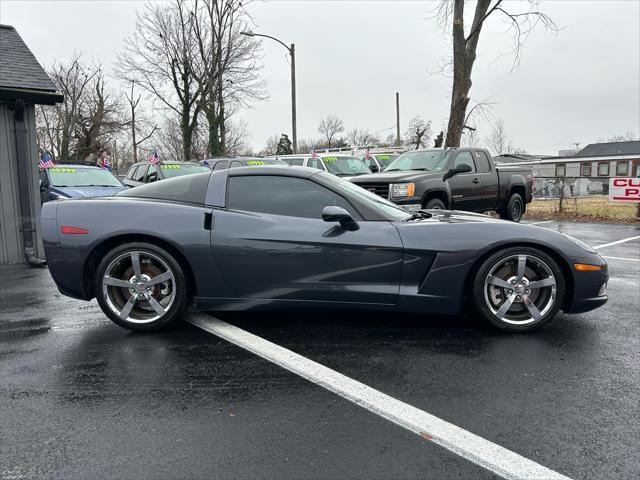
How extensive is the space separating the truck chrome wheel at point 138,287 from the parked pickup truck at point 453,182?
17.0ft

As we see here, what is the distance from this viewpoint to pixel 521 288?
13.3 feet

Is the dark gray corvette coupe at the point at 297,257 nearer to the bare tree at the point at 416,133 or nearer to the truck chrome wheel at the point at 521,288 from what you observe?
the truck chrome wheel at the point at 521,288

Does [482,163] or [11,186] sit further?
[482,163]

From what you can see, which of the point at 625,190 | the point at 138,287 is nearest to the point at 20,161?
the point at 138,287

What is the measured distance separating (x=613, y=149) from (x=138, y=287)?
65.0 metres

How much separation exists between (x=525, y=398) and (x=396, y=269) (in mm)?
1347

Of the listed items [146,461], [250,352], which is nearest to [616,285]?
[250,352]

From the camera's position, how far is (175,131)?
57344 millimetres

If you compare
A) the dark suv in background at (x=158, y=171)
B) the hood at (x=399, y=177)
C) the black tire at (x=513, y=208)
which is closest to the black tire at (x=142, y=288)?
the hood at (x=399, y=177)

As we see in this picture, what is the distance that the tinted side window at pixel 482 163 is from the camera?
36.8 feet

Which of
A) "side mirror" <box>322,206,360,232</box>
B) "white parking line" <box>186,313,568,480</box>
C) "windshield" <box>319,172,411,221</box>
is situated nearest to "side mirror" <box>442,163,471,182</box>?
"windshield" <box>319,172,411,221</box>

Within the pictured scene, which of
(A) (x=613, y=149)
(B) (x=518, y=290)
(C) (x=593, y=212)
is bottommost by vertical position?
(C) (x=593, y=212)

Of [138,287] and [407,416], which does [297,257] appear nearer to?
[138,287]

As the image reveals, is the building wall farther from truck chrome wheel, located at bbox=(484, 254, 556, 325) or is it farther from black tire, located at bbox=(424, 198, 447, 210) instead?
truck chrome wheel, located at bbox=(484, 254, 556, 325)
